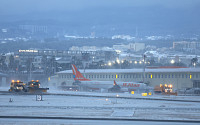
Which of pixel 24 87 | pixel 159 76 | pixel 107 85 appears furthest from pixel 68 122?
pixel 159 76

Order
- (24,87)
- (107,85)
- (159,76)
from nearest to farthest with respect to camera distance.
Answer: (24,87), (107,85), (159,76)

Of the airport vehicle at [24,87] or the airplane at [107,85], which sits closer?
the airport vehicle at [24,87]

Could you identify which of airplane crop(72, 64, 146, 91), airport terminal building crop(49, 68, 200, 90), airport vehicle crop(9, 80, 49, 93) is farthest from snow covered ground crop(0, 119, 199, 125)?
airport terminal building crop(49, 68, 200, 90)

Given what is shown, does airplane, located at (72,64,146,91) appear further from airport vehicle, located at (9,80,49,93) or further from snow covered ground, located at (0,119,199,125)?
snow covered ground, located at (0,119,199,125)

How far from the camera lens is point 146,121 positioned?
32.8m

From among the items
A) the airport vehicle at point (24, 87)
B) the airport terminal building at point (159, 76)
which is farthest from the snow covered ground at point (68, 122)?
the airport terminal building at point (159, 76)

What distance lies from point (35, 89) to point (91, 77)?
171 ft

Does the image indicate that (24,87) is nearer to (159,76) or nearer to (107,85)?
(107,85)

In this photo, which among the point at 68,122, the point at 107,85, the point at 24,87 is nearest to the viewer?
the point at 68,122

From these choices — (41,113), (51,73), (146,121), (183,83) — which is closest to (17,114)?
(41,113)

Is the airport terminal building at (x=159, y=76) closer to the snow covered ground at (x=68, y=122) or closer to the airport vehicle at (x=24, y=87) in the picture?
the airport vehicle at (x=24, y=87)

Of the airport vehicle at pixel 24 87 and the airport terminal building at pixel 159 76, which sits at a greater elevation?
the airport terminal building at pixel 159 76

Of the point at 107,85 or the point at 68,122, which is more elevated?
the point at 107,85

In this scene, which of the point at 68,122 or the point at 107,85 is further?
the point at 107,85
